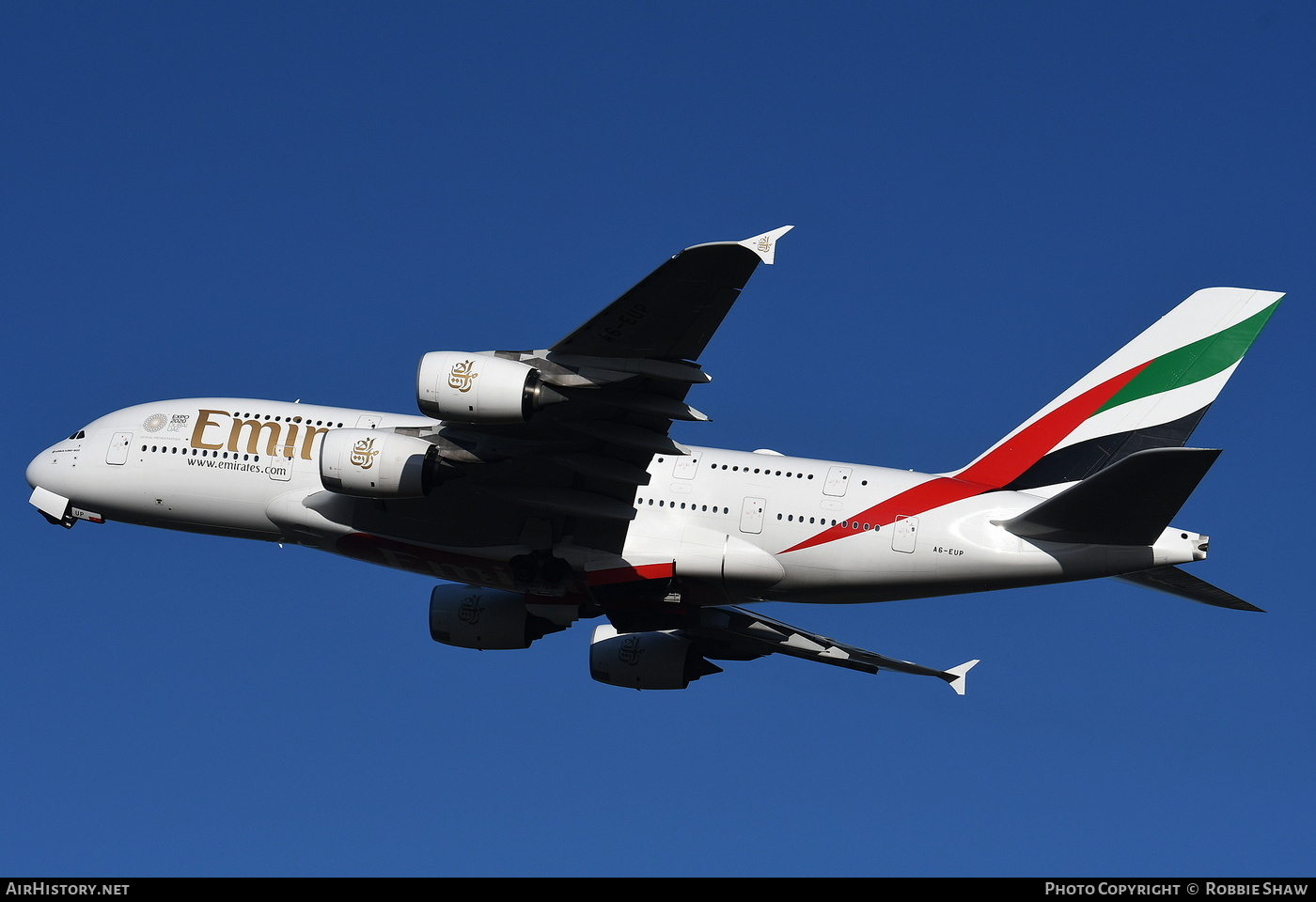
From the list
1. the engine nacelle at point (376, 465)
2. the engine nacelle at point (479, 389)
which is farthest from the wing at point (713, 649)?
the engine nacelle at point (479, 389)

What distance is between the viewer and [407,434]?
→ 28.3 meters

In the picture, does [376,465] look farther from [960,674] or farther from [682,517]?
[960,674]

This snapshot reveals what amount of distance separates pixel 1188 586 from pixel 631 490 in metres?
11.5

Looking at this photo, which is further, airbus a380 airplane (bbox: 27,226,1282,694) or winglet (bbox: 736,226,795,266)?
airbus a380 airplane (bbox: 27,226,1282,694)

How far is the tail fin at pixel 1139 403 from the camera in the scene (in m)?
29.8

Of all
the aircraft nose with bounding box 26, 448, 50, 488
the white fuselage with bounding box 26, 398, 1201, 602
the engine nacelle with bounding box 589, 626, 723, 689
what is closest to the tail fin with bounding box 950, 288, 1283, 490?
the white fuselage with bounding box 26, 398, 1201, 602

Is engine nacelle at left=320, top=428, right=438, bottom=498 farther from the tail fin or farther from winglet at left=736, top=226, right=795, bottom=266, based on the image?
the tail fin

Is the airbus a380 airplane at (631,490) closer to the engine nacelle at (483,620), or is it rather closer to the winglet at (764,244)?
the engine nacelle at (483,620)

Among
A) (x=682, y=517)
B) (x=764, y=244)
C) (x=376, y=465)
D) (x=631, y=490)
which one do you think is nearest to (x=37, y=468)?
(x=376, y=465)

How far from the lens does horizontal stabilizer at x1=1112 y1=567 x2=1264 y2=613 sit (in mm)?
27938

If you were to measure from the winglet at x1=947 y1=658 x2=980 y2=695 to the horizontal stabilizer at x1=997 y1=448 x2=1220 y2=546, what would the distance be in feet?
18.7

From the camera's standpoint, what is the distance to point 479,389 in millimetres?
24859
